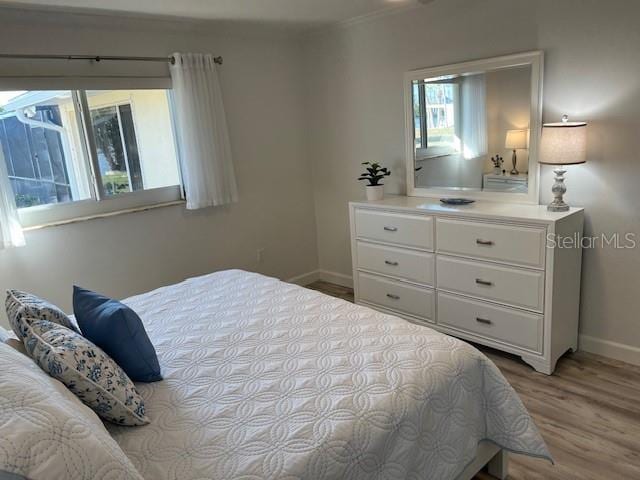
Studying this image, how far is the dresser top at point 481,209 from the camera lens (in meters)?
2.68

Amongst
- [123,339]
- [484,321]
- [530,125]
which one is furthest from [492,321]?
[123,339]

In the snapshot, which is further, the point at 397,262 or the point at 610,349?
the point at 397,262

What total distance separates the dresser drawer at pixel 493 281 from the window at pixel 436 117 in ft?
2.87

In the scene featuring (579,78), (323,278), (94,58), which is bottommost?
(323,278)

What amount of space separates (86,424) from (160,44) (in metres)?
3.04

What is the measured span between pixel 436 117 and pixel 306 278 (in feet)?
6.58

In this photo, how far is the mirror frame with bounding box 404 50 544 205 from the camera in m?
2.86

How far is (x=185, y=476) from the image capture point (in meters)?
1.24

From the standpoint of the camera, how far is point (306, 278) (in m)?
4.66

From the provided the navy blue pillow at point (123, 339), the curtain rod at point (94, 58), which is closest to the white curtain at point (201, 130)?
the curtain rod at point (94, 58)

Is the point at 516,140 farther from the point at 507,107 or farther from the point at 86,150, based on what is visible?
the point at 86,150

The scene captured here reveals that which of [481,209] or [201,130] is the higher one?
[201,130]

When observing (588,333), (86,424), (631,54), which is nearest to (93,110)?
(86,424)

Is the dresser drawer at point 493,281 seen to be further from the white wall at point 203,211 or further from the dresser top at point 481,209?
the white wall at point 203,211
